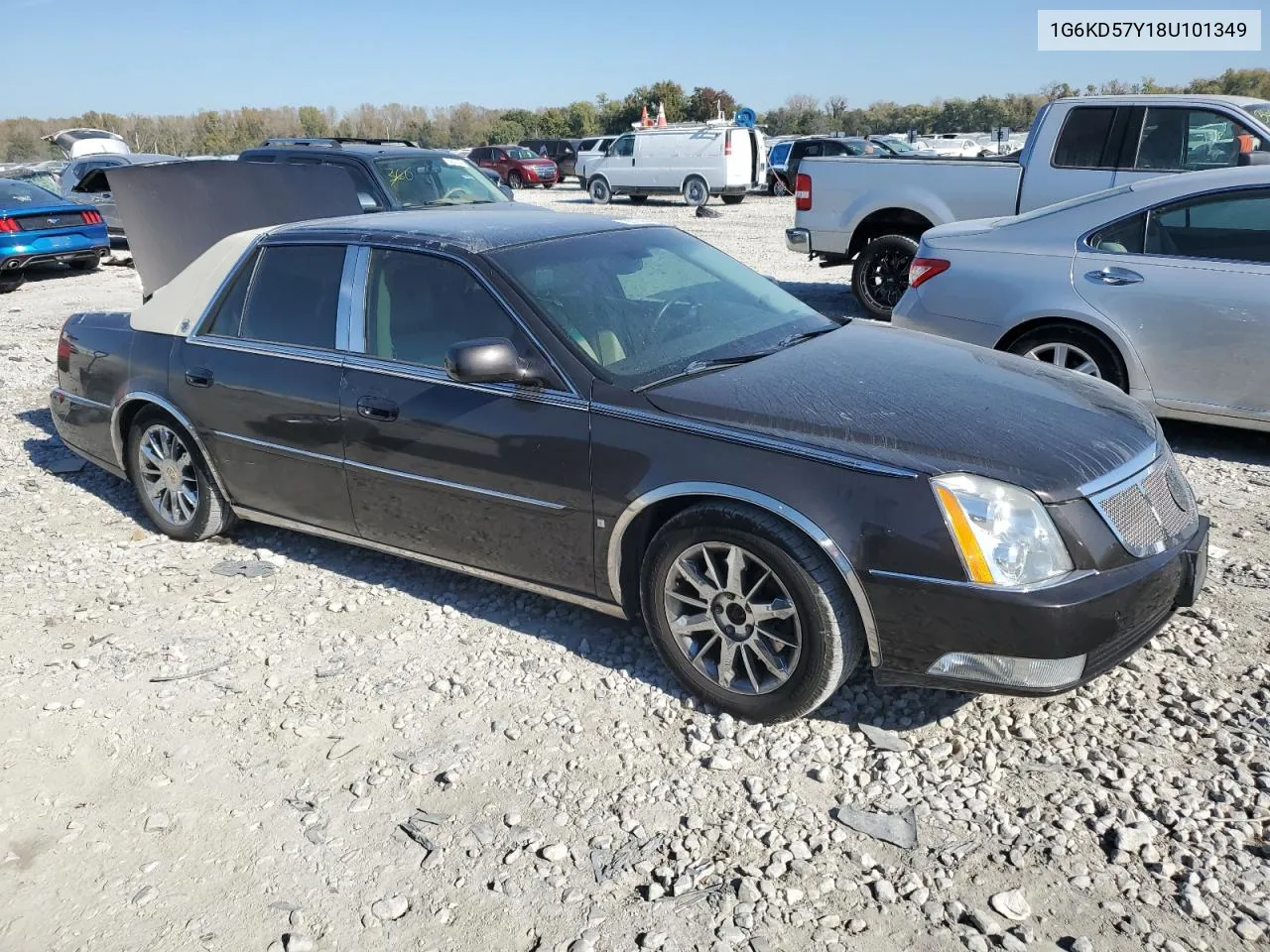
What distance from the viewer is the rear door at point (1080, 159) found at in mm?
8422

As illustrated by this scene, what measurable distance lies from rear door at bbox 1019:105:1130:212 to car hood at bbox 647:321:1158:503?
208 inches

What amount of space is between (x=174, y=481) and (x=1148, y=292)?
17.2ft

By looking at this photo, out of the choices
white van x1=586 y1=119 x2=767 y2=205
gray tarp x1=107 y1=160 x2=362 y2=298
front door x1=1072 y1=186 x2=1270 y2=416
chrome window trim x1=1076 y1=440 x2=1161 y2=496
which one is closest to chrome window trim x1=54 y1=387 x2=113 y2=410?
gray tarp x1=107 y1=160 x2=362 y2=298

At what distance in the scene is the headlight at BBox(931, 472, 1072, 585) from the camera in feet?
9.65

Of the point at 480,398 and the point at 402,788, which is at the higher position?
the point at 480,398

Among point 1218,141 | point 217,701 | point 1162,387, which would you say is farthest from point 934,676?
point 1218,141

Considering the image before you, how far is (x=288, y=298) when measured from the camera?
4.58 metres

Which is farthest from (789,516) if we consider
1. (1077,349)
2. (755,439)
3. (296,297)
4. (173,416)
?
(1077,349)

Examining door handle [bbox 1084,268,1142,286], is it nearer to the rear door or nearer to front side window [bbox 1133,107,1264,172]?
the rear door

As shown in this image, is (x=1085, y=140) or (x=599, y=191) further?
(x=599, y=191)

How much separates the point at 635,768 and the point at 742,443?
1075 millimetres

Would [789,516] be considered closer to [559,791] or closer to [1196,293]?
[559,791]

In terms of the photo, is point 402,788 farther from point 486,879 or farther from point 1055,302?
point 1055,302

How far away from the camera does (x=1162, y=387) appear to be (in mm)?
5723
